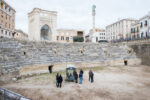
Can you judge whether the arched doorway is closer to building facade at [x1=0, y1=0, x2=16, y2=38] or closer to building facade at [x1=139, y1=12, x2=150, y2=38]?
building facade at [x1=0, y1=0, x2=16, y2=38]

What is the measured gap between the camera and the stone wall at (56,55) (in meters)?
16.6

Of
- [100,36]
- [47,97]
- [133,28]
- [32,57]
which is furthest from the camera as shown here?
[100,36]

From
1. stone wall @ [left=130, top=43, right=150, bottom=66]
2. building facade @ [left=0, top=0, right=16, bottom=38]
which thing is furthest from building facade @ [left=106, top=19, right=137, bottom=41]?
building facade @ [left=0, top=0, right=16, bottom=38]

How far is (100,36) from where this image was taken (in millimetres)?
77438

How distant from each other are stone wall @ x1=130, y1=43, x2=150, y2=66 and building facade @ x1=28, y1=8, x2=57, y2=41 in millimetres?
24127

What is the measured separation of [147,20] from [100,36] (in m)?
39.2

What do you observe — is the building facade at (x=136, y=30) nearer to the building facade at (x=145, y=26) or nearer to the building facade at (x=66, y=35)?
the building facade at (x=145, y=26)

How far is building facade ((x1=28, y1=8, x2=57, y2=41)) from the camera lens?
32.5 meters

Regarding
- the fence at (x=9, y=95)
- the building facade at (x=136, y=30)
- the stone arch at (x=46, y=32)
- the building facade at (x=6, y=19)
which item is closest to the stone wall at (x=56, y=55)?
the fence at (x=9, y=95)

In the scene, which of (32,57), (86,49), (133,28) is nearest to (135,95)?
(32,57)

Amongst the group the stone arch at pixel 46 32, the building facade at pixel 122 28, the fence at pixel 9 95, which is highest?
the building facade at pixel 122 28

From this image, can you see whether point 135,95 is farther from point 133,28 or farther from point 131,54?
point 133,28

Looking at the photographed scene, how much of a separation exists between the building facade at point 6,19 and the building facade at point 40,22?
5733mm

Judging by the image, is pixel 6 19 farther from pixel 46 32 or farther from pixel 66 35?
pixel 66 35
